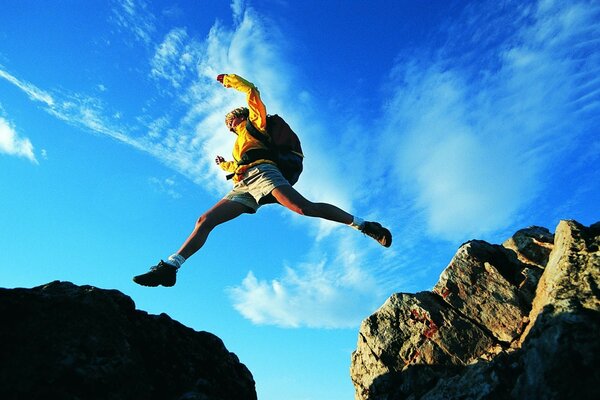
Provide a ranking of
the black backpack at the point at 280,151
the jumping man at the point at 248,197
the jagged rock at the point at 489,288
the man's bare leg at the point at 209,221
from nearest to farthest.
→ the jagged rock at the point at 489,288 → the jumping man at the point at 248,197 → the man's bare leg at the point at 209,221 → the black backpack at the point at 280,151

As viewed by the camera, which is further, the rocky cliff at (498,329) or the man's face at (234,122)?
the man's face at (234,122)

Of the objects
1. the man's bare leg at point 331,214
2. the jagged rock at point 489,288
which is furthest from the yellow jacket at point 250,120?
the jagged rock at point 489,288

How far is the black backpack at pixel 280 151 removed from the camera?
29.2 feet

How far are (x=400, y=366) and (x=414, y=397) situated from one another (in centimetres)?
94

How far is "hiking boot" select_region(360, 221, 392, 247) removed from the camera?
805 cm

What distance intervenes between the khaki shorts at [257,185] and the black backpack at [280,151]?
0.27m

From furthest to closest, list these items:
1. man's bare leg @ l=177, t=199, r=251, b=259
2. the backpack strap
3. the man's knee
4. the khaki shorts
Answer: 1. the backpack strap
2. the khaki shorts
3. the man's knee
4. man's bare leg @ l=177, t=199, r=251, b=259

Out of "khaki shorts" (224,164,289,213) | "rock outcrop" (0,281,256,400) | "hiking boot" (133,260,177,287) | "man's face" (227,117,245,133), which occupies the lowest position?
"rock outcrop" (0,281,256,400)

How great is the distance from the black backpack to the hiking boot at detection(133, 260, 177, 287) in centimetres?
279

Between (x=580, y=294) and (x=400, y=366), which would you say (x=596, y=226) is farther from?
(x=400, y=366)

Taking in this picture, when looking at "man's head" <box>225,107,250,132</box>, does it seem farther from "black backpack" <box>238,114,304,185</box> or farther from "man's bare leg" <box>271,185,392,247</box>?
"man's bare leg" <box>271,185,392,247</box>

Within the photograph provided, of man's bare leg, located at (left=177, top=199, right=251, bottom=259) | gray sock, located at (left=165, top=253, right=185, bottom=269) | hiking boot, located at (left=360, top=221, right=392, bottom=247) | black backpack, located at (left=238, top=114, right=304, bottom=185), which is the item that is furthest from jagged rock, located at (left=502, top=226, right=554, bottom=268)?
gray sock, located at (left=165, top=253, right=185, bottom=269)

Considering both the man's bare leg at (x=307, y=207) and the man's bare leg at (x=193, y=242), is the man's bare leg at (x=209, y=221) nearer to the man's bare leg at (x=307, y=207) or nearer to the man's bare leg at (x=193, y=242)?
the man's bare leg at (x=193, y=242)

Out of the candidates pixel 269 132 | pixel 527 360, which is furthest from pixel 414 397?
pixel 269 132
